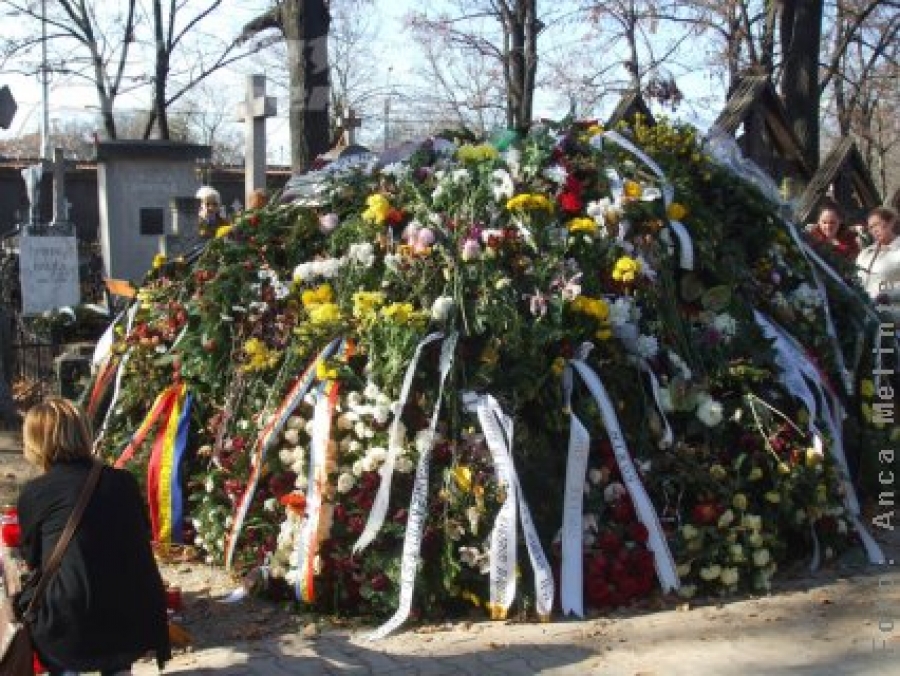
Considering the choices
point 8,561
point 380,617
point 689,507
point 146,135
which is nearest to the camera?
point 8,561

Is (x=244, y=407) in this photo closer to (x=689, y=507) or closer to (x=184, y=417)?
(x=184, y=417)

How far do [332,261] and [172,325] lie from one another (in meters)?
1.25

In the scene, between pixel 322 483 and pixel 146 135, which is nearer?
pixel 322 483

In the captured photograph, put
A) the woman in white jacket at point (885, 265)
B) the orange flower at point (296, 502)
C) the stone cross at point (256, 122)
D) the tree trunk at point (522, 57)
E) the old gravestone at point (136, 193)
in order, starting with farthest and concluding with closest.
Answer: the tree trunk at point (522, 57)
the old gravestone at point (136, 193)
the stone cross at point (256, 122)
the woman in white jacket at point (885, 265)
the orange flower at point (296, 502)

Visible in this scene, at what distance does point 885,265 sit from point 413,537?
4584mm

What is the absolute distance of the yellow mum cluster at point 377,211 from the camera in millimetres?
5941

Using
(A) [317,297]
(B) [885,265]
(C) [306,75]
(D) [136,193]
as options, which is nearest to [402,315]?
(A) [317,297]

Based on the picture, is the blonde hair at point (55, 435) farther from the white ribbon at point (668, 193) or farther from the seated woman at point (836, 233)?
the seated woman at point (836, 233)

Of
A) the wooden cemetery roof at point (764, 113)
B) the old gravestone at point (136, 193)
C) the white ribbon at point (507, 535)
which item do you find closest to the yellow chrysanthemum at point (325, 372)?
the white ribbon at point (507, 535)

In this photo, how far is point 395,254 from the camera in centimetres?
578

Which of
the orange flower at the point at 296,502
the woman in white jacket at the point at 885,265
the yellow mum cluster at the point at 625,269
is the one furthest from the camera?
the woman in white jacket at the point at 885,265

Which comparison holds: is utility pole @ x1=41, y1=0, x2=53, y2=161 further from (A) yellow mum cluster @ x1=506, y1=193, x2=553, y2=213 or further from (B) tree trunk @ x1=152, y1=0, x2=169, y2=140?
(A) yellow mum cluster @ x1=506, y1=193, x2=553, y2=213

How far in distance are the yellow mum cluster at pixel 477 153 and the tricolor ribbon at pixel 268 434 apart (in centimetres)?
136

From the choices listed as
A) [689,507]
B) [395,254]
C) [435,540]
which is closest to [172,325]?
[395,254]
